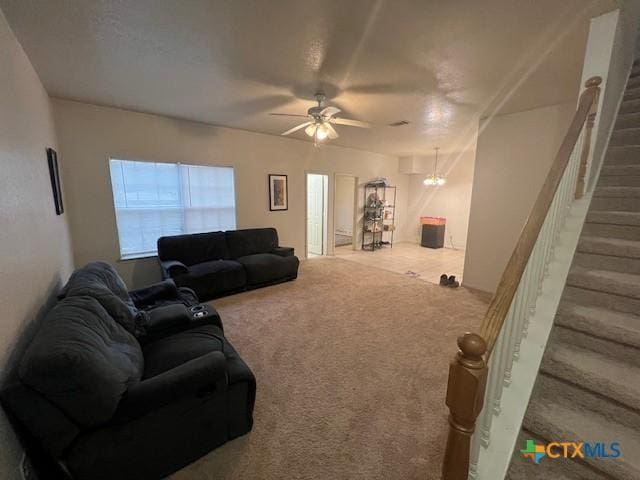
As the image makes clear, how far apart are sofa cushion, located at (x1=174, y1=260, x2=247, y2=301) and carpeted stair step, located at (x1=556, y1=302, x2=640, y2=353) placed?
11.3ft

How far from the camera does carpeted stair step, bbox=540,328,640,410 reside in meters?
1.17

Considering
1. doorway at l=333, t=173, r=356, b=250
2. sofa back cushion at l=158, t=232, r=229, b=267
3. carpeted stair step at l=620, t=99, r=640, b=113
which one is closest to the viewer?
carpeted stair step at l=620, t=99, r=640, b=113

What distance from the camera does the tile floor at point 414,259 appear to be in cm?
525

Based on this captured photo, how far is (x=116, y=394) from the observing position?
1.21m

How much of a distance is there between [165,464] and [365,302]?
2.71 m

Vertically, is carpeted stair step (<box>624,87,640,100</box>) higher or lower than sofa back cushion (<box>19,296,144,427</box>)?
higher

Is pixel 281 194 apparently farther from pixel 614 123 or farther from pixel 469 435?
pixel 469 435

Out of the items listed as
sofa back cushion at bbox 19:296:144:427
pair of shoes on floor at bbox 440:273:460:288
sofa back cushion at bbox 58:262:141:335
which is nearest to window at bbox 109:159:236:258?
sofa back cushion at bbox 58:262:141:335

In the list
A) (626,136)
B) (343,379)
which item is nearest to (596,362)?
(343,379)

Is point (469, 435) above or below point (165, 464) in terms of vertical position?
above

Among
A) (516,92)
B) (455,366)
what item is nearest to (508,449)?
(455,366)

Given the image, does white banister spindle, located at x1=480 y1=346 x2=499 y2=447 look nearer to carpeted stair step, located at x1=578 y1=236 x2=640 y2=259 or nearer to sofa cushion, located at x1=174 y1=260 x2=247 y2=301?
carpeted stair step, located at x1=578 y1=236 x2=640 y2=259

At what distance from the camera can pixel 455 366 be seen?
0.84m

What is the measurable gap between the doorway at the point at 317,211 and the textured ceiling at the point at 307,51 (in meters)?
2.87
